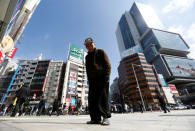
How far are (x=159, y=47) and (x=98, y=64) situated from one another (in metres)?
85.4

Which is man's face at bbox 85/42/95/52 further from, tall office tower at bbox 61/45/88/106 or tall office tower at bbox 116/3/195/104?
tall office tower at bbox 116/3/195/104

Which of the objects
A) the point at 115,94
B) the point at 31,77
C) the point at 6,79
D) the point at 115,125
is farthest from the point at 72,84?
the point at 115,125

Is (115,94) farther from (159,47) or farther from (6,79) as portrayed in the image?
(6,79)

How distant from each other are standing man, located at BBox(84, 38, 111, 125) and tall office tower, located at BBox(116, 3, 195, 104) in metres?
67.2

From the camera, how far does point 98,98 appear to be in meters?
1.80

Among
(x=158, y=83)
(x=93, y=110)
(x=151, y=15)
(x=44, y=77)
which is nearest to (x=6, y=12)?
(x=93, y=110)

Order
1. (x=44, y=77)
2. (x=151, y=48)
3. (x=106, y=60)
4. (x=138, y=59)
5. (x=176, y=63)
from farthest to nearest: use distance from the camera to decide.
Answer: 1. (x=151, y=48)
2. (x=176, y=63)
3. (x=138, y=59)
4. (x=44, y=77)
5. (x=106, y=60)

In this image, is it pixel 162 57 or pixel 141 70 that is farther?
pixel 162 57

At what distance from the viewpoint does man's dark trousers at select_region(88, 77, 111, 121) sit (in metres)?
1.70

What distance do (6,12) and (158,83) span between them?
217 ft

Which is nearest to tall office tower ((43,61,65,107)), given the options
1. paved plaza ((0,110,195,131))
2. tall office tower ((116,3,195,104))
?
paved plaza ((0,110,195,131))

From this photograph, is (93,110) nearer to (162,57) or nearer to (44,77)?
(44,77)

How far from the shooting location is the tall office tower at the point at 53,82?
39991 mm

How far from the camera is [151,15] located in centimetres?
9425
